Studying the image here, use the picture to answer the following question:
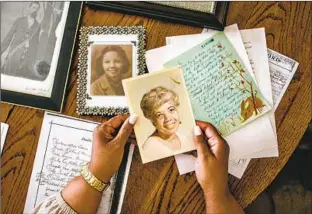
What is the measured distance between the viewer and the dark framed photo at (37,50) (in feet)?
3.16

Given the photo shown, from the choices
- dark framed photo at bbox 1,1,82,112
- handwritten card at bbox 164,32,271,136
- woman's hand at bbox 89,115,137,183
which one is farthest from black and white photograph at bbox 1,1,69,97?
handwritten card at bbox 164,32,271,136

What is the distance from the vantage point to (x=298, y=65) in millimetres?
928

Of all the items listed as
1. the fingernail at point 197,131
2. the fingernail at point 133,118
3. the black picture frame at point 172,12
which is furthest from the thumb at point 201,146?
the black picture frame at point 172,12

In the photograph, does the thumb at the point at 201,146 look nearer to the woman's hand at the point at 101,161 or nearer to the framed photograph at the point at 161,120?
the framed photograph at the point at 161,120

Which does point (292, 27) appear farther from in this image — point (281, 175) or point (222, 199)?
point (281, 175)

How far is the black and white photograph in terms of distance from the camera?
967mm

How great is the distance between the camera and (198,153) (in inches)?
35.4

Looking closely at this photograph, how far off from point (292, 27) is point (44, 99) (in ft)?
1.81

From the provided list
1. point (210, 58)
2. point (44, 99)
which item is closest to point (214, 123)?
point (210, 58)

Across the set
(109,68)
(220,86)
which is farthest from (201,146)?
(109,68)

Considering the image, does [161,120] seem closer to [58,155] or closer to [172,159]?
[172,159]

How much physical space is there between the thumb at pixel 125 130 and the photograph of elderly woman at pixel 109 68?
66mm

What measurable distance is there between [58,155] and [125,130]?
167mm

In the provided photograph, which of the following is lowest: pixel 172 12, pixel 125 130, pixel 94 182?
pixel 94 182
